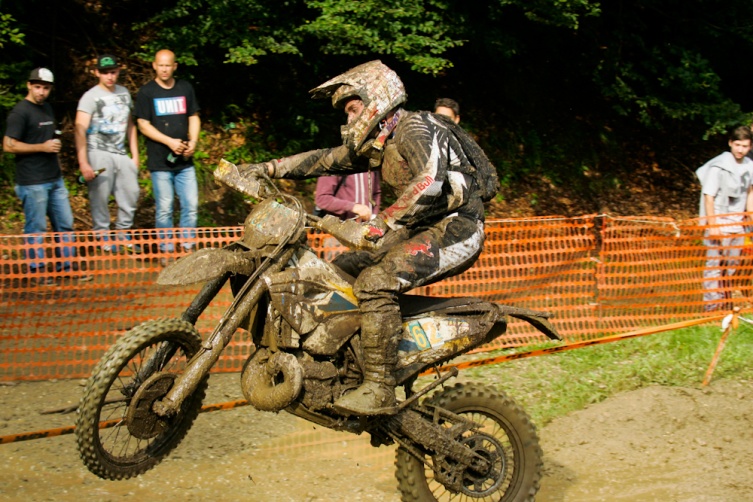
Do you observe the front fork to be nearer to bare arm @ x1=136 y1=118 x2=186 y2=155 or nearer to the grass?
the grass

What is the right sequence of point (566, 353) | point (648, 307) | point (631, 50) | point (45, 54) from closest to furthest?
point (566, 353) < point (648, 307) < point (45, 54) < point (631, 50)

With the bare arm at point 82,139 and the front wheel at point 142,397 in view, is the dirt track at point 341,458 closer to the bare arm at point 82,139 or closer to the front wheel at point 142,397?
the front wheel at point 142,397

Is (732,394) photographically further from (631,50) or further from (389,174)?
(631,50)

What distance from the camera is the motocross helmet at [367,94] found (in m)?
4.68

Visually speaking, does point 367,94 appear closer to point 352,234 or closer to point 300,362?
point 352,234

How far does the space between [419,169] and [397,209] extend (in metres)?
0.25

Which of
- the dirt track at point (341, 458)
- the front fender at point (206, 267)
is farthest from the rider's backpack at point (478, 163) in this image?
the dirt track at point (341, 458)

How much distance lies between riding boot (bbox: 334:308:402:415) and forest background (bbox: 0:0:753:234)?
6.34 metres

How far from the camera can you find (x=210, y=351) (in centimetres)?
441

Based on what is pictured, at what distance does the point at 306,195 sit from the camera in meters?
12.0

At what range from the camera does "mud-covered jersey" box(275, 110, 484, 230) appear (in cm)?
451

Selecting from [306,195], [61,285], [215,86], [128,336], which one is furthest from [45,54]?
[128,336]

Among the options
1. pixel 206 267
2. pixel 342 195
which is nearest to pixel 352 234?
pixel 206 267

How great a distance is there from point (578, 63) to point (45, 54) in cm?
794
